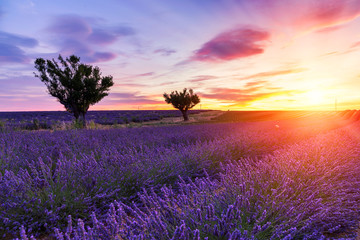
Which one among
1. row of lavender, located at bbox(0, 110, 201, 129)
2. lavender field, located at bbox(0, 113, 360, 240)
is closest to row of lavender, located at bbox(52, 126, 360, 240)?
lavender field, located at bbox(0, 113, 360, 240)

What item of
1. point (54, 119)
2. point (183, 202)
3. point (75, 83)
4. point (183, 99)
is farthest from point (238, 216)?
point (54, 119)

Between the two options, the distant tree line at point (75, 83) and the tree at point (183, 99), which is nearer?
the distant tree line at point (75, 83)

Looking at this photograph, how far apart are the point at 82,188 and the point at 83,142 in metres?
3.14

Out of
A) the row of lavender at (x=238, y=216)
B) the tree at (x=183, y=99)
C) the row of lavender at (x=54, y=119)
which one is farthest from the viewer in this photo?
the tree at (x=183, y=99)

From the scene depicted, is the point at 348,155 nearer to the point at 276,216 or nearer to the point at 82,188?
the point at 276,216

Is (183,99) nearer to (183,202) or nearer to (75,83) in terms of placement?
(75,83)

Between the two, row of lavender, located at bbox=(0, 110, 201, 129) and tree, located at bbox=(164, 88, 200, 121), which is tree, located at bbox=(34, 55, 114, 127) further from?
tree, located at bbox=(164, 88, 200, 121)

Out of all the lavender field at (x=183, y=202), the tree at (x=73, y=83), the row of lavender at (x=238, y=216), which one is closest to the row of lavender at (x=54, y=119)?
the tree at (x=73, y=83)

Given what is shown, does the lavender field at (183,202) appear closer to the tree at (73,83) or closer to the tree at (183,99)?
the tree at (73,83)

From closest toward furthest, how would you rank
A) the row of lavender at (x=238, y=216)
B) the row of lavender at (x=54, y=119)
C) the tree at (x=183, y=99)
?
1. the row of lavender at (x=238, y=216)
2. the row of lavender at (x=54, y=119)
3. the tree at (x=183, y=99)

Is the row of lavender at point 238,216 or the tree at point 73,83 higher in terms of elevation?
the tree at point 73,83

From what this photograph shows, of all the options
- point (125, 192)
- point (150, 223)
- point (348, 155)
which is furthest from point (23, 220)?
point (348, 155)

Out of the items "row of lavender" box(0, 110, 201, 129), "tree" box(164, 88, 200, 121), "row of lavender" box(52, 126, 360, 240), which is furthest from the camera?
"tree" box(164, 88, 200, 121)

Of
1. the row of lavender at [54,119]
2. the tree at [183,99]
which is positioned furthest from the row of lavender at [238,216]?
the tree at [183,99]
